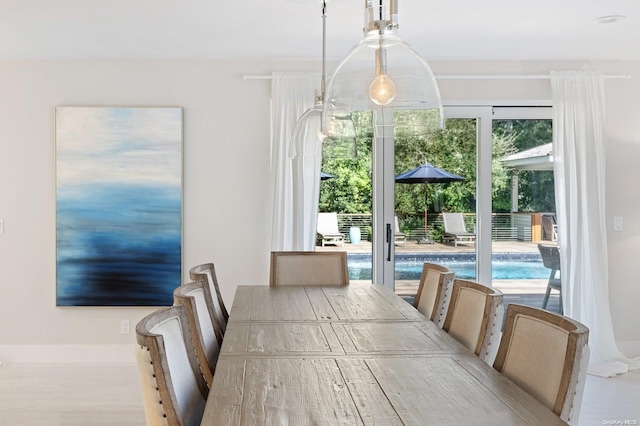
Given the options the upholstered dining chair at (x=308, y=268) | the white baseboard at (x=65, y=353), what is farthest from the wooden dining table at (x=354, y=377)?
the white baseboard at (x=65, y=353)

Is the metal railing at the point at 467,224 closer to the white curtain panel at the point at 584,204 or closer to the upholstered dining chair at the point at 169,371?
the white curtain panel at the point at 584,204

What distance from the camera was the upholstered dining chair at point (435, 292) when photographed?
9.28ft

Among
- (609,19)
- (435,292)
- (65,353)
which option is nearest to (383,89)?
(435,292)

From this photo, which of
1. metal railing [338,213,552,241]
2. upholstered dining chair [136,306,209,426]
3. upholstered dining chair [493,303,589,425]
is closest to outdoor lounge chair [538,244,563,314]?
metal railing [338,213,552,241]

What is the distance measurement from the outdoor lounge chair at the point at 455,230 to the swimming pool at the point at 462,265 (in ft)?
0.44

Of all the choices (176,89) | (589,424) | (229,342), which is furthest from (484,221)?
(229,342)

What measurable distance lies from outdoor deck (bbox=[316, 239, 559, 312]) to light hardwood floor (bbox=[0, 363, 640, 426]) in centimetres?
91

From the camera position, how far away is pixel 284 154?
14.8 ft

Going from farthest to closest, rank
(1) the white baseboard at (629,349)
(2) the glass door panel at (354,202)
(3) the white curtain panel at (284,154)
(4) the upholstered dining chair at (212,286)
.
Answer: (2) the glass door panel at (354,202), (1) the white baseboard at (629,349), (3) the white curtain panel at (284,154), (4) the upholstered dining chair at (212,286)

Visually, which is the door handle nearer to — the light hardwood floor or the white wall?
the white wall

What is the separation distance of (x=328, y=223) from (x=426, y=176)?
91cm

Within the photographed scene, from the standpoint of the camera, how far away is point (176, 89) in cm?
460

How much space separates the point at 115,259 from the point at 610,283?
3990 mm

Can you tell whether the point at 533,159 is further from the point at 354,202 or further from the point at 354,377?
the point at 354,377
